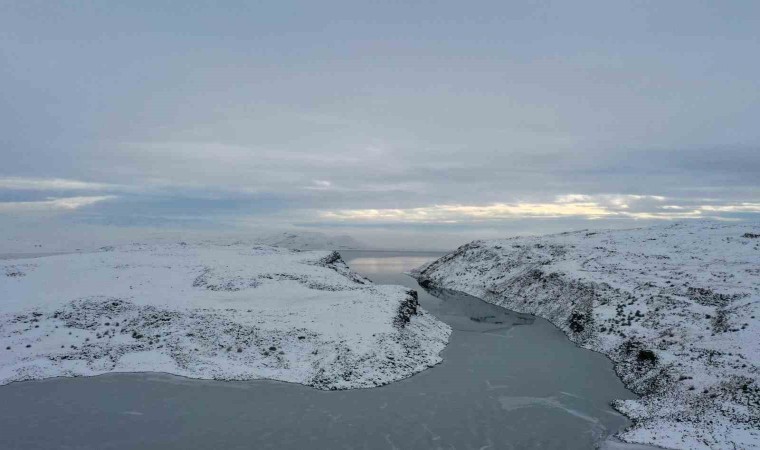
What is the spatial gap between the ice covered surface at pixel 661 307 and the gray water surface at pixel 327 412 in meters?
2.64

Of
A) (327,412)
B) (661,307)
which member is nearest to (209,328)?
(327,412)

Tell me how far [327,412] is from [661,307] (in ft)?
100.0

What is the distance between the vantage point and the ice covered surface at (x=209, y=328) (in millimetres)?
30688

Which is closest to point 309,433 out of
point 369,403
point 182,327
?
point 369,403

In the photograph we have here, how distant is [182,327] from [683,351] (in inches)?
1394

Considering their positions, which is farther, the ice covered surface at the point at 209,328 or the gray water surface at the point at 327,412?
the ice covered surface at the point at 209,328

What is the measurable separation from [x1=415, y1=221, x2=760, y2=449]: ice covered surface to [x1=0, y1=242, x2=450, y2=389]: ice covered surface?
14170mm

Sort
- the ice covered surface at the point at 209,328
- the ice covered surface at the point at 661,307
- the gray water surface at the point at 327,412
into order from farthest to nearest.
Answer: the ice covered surface at the point at 209,328
the ice covered surface at the point at 661,307
the gray water surface at the point at 327,412

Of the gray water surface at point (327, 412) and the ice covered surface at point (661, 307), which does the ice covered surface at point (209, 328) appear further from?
the ice covered surface at point (661, 307)

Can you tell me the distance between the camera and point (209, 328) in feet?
117

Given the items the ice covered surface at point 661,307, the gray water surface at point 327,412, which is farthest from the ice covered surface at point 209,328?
the ice covered surface at point 661,307

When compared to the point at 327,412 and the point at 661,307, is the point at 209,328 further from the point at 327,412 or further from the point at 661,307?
the point at 661,307

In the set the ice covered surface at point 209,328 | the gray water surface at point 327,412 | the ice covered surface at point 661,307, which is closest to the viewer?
the gray water surface at point 327,412

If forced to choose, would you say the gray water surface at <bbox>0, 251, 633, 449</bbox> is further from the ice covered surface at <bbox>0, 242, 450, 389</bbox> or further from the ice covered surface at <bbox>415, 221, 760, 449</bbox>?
the ice covered surface at <bbox>415, 221, 760, 449</bbox>
